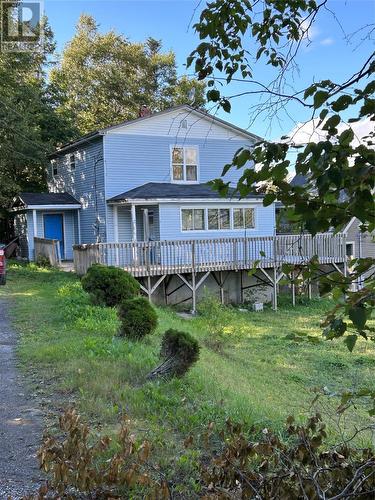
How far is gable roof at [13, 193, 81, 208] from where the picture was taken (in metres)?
21.2

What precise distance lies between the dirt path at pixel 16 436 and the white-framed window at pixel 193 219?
13130 millimetres

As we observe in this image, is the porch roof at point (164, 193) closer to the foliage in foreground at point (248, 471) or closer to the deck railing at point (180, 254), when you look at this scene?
the deck railing at point (180, 254)

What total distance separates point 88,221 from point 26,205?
2.77m

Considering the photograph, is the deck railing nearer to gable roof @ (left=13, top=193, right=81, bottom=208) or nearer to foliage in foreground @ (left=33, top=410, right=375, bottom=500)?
gable roof @ (left=13, top=193, right=81, bottom=208)

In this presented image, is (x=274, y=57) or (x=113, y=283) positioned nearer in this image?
(x=274, y=57)

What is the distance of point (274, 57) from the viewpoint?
2.74 meters

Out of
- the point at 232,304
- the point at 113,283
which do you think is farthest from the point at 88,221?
the point at 113,283

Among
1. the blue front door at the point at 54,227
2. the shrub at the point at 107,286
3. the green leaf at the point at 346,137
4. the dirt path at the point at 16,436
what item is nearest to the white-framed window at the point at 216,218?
the blue front door at the point at 54,227

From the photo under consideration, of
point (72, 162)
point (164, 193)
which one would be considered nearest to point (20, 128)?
point (72, 162)

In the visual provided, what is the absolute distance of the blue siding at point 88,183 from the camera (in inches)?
800

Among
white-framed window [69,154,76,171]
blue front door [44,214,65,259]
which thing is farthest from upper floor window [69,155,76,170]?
blue front door [44,214,65,259]

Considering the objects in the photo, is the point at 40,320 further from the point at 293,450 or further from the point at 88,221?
the point at 88,221

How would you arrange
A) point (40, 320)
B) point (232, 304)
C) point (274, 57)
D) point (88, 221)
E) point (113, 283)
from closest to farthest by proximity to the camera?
point (274, 57)
point (40, 320)
point (113, 283)
point (232, 304)
point (88, 221)

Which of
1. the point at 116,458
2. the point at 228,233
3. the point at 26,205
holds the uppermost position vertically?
the point at 26,205
